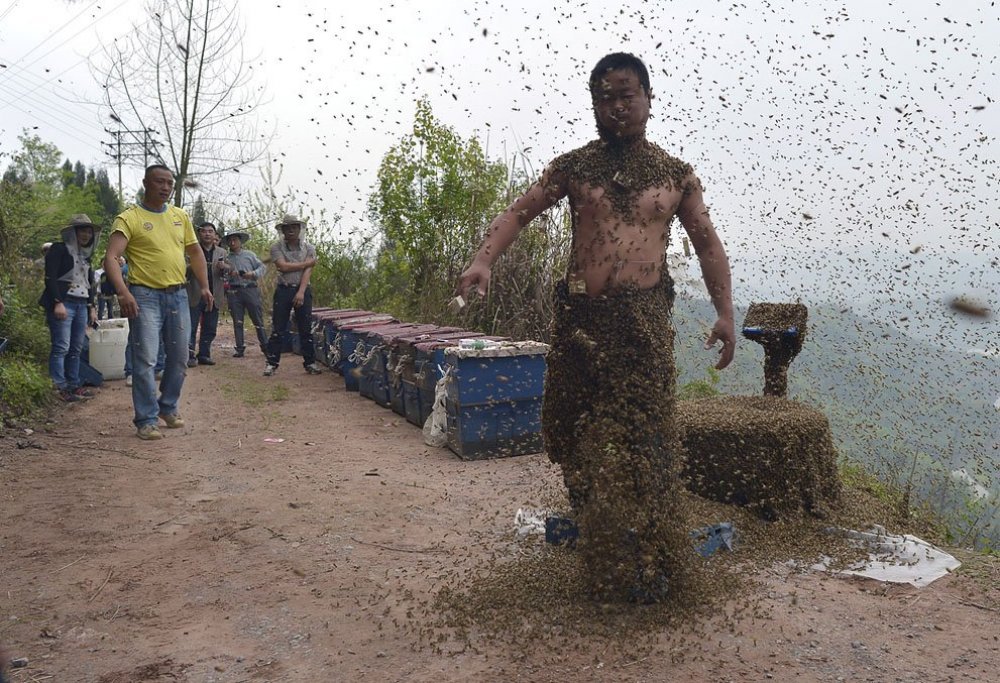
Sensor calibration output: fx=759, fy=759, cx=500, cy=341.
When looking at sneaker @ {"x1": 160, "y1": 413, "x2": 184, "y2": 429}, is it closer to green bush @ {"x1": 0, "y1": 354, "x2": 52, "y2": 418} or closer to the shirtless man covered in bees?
green bush @ {"x1": 0, "y1": 354, "x2": 52, "y2": 418}

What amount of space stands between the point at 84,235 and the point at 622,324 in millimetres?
6597

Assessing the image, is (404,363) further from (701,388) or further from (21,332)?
(21,332)

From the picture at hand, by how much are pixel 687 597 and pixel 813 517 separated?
4.78 ft

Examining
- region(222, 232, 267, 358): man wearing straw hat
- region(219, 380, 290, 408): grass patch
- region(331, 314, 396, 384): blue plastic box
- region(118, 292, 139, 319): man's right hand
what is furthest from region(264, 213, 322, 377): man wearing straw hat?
region(118, 292, 139, 319): man's right hand

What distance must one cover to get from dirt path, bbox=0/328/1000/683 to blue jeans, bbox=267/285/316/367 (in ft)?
11.4

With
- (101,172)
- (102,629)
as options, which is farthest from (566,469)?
(101,172)

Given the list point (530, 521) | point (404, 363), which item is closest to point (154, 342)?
point (404, 363)

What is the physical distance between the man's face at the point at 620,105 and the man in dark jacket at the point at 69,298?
6.20 meters

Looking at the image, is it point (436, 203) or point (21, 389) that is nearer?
point (21, 389)

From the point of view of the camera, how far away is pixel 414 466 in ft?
18.7

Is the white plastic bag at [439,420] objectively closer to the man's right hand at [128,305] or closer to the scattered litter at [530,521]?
the scattered litter at [530,521]

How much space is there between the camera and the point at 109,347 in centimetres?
883

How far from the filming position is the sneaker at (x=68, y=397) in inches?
303

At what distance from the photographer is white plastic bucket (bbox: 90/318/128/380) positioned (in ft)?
28.7
